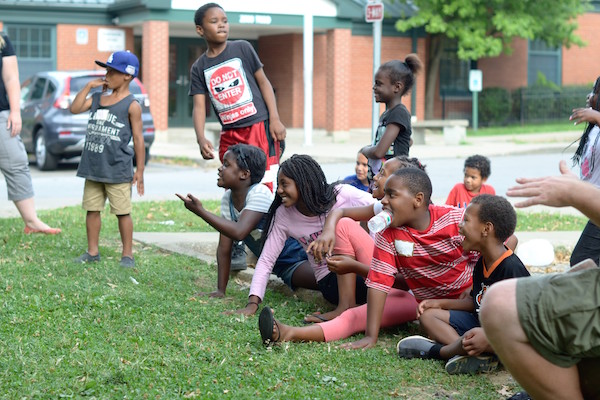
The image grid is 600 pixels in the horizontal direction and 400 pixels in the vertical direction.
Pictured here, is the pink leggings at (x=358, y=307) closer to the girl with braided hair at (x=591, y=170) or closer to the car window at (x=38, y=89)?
the girl with braided hair at (x=591, y=170)

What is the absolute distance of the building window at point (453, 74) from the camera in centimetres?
3127

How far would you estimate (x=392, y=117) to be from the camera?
22.0 feet

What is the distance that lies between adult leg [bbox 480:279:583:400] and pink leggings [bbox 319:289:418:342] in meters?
1.82

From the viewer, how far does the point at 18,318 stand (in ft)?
17.6

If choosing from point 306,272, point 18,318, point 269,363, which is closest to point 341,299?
point 306,272

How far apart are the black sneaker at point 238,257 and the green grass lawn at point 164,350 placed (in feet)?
0.66

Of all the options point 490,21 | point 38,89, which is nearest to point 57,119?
point 38,89

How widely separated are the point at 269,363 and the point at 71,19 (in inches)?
843

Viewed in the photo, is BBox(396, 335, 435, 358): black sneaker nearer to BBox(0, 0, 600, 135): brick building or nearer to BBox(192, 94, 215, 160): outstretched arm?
BBox(192, 94, 215, 160): outstretched arm

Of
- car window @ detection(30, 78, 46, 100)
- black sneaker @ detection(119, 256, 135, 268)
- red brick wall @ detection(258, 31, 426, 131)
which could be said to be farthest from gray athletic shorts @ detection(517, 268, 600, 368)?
red brick wall @ detection(258, 31, 426, 131)

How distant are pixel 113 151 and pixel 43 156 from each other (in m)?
10.2

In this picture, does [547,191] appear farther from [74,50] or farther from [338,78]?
[338,78]

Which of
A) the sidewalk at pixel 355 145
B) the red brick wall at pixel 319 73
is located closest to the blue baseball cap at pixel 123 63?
the sidewalk at pixel 355 145

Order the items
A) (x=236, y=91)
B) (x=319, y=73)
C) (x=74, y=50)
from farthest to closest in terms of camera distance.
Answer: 1. (x=319, y=73)
2. (x=74, y=50)
3. (x=236, y=91)
